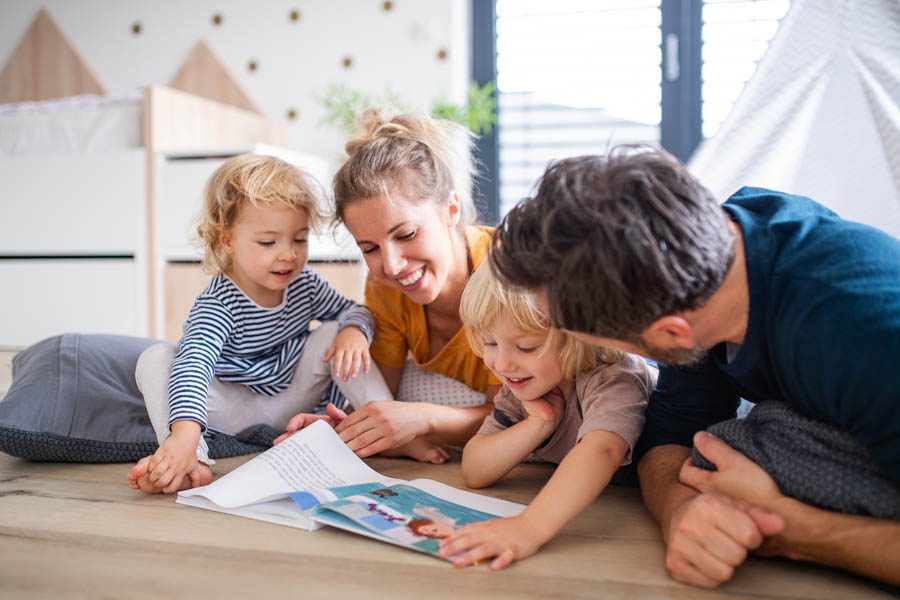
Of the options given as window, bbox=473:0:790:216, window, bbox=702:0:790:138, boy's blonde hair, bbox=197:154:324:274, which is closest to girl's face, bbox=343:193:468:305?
boy's blonde hair, bbox=197:154:324:274

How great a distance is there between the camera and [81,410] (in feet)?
4.30

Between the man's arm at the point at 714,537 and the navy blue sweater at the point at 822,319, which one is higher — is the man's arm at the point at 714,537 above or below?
below

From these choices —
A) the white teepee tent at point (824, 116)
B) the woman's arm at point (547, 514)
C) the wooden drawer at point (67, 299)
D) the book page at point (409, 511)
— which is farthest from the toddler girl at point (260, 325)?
the wooden drawer at point (67, 299)

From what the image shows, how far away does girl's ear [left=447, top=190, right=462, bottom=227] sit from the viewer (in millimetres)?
1332

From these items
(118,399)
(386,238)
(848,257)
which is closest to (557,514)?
(848,257)

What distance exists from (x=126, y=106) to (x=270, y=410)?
5.91 ft

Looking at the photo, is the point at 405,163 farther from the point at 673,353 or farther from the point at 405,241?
the point at 673,353

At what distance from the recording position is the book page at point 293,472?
99 cm

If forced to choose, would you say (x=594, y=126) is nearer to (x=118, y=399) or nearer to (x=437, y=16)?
(x=437, y=16)

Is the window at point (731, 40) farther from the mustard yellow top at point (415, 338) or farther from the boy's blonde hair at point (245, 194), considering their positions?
the boy's blonde hair at point (245, 194)

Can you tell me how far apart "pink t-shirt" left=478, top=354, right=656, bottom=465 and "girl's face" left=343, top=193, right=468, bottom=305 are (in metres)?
0.25

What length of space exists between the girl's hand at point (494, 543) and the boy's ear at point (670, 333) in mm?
237

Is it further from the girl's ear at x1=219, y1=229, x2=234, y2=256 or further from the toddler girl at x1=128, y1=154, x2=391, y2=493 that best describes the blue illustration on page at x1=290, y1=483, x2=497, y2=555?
the girl's ear at x1=219, y1=229, x2=234, y2=256

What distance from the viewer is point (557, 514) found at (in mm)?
832
